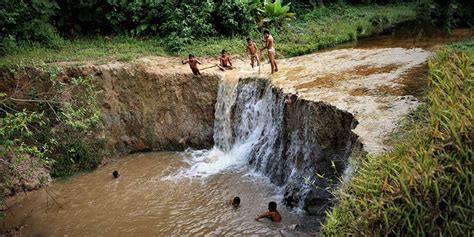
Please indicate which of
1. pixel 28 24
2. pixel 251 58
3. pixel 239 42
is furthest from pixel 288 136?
pixel 28 24

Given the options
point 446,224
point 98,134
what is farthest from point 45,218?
point 446,224

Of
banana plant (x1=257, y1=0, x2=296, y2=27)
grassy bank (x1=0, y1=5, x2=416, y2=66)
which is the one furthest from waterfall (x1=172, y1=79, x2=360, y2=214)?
banana plant (x1=257, y1=0, x2=296, y2=27)

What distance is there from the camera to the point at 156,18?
14.7 m

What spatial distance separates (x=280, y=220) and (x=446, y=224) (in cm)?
440

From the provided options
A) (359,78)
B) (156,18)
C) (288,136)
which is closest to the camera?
(288,136)

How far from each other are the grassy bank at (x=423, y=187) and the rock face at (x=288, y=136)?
59.7 inches

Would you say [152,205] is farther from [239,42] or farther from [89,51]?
[239,42]

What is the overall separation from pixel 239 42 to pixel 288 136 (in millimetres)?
5867

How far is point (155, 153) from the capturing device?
1160 cm

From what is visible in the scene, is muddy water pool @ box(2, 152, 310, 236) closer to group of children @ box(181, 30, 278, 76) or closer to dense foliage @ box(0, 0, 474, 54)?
group of children @ box(181, 30, 278, 76)

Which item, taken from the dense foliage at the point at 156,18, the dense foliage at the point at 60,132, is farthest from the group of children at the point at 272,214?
the dense foliage at the point at 156,18

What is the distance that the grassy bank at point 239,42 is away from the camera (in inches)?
476

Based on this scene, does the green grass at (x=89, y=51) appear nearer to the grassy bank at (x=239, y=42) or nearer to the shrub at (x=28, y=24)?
the grassy bank at (x=239, y=42)

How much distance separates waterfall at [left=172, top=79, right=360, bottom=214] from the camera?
7.46 meters
